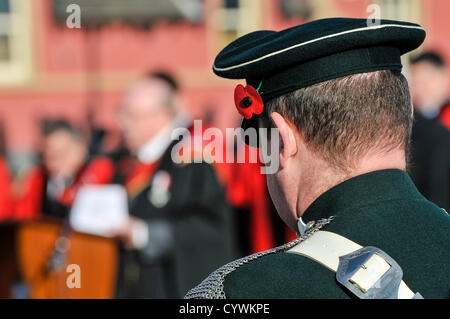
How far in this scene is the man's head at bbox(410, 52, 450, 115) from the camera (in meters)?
5.93

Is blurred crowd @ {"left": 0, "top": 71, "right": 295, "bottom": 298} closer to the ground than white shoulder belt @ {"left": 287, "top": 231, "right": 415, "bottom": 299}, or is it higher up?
closer to the ground

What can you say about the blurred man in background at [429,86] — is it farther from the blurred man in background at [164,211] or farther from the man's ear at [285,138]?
the man's ear at [285,138]

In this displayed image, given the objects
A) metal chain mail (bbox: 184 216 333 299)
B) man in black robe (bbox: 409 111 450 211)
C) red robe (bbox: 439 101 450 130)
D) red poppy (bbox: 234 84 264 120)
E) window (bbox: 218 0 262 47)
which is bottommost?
man in black robe (bbox: 409 111 450 211)

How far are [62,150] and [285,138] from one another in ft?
17.5

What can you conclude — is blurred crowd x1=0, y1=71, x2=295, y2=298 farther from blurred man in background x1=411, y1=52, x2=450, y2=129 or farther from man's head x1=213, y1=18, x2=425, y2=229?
man's head x1=213, y1=18, x2=425, y2=229

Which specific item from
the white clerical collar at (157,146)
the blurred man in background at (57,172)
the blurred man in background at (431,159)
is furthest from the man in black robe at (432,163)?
the blurred man in background at (57,172)

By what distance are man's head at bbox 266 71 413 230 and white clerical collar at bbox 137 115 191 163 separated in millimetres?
3356

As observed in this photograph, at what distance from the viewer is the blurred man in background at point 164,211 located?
467 centimetres

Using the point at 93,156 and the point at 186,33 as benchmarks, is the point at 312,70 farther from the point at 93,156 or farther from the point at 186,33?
the point at 186,33

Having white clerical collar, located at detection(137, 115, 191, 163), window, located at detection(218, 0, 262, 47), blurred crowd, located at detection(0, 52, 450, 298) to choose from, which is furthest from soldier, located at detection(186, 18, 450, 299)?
window, located at detection(218, 0, 262, 47)

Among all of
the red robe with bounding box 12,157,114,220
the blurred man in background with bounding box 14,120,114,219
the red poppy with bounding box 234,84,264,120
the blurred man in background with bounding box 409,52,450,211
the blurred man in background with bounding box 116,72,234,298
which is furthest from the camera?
the blurred man in background with bounding box 14,120,114,219

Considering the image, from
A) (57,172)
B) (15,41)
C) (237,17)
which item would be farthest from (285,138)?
(15,41)

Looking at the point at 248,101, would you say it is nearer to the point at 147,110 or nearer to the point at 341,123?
the point at 341,123

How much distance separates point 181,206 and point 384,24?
3314 millimetres
